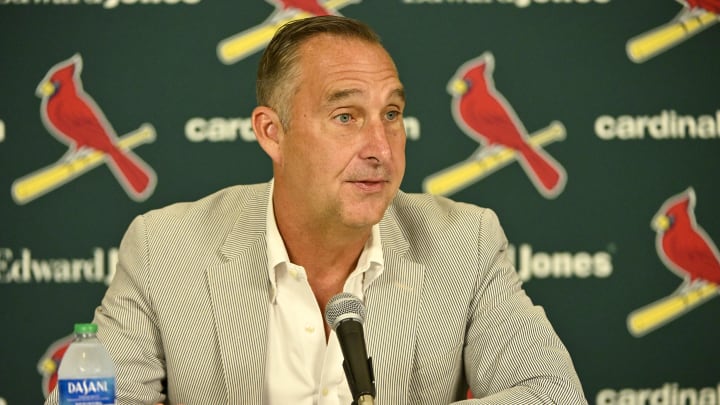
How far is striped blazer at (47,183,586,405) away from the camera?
2.51 m

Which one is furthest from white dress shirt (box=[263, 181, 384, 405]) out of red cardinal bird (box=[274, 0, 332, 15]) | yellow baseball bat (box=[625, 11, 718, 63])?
yellow baseball bat (box=[625, 11, 718, 63])

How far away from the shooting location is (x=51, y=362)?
363 cm

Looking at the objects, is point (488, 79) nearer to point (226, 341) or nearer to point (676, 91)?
point (676, 91)

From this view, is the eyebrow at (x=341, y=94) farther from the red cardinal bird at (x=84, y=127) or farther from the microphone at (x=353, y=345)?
the red cardinal bird at (x=84, y=127)

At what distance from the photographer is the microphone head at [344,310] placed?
191 centimetres

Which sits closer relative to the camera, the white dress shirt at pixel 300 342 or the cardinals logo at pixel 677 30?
the white dress shirt at pixel 300 342

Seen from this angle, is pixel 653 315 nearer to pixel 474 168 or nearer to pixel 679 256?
pixel 679 256

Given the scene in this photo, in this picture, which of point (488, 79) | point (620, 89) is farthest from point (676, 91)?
point (488, 79)

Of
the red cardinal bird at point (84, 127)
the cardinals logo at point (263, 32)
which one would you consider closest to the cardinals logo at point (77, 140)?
the red cardinal bird at point (84, 127)

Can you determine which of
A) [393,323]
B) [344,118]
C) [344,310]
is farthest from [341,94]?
[344,310]

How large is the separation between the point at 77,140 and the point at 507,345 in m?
1.89

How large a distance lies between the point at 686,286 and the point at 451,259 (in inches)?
55.6

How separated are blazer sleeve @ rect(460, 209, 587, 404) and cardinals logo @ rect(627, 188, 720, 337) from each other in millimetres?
1123

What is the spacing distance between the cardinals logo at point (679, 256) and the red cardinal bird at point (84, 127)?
1.87 metres
